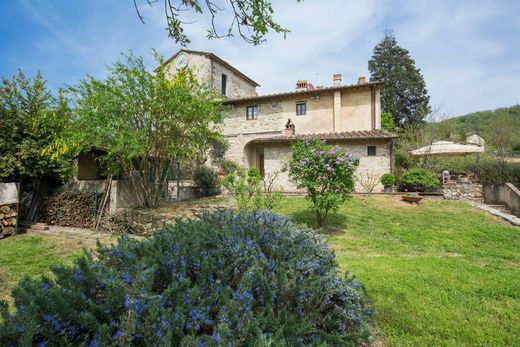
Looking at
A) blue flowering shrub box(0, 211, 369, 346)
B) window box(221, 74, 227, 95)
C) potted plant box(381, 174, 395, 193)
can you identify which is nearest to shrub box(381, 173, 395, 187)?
potted plant box(381, 174, 395, 193)

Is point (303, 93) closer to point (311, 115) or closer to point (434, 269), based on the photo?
point (311, 115)

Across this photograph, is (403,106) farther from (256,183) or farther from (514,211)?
(256,183)

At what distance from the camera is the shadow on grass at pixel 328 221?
25.7 ft

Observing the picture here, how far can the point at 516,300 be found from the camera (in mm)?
3527

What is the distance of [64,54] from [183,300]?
5.78 m

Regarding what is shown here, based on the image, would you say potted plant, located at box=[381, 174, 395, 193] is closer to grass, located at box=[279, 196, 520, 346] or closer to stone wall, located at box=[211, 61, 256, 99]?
grass, located at box=[279, 196, 520, 346]

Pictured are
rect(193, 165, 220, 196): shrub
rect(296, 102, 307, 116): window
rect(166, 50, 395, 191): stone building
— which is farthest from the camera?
rect(296, 102, 307, 116): window

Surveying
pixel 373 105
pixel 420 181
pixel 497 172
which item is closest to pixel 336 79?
pixel 373 105

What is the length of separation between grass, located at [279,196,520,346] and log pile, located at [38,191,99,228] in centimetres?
708

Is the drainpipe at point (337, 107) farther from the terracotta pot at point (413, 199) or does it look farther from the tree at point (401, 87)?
the tree at point (401, 87)

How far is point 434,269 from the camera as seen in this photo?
4676 mm

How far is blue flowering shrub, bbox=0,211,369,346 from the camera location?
127 cm

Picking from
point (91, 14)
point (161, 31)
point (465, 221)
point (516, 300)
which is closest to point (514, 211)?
point (465, 221)

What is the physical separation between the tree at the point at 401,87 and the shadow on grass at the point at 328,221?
2583 cm
